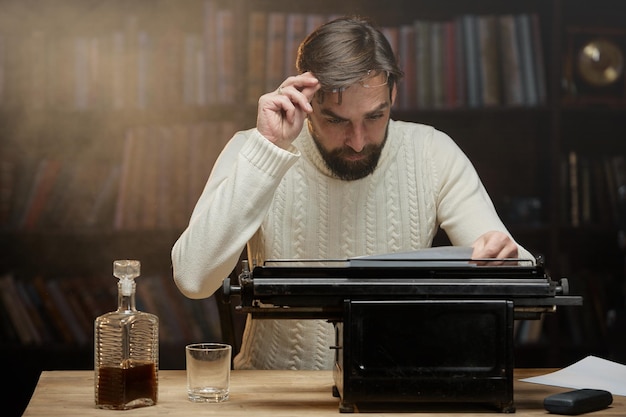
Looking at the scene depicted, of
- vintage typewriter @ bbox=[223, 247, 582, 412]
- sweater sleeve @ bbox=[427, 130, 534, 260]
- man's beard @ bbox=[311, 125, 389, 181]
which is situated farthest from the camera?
man's beard @ bbox=[311, 125, 389, 181]

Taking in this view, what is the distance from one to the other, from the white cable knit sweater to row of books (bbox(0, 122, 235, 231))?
2.41 feet

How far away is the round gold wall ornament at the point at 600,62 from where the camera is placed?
337 centimetres

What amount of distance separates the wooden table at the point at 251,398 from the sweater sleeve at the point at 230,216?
270 mm

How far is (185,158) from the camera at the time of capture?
3.23 meters

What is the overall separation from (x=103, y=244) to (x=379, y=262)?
6.00 ft

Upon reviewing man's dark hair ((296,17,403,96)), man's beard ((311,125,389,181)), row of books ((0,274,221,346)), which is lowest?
row of books ((0,274,221,346))

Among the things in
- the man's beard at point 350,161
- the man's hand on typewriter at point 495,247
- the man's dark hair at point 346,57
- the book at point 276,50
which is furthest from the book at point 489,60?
the man's hand on typewriter at point 495,247

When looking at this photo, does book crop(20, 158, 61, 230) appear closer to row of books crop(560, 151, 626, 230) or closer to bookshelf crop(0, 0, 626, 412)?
bookshelf crop(0, 0, 626, 412)

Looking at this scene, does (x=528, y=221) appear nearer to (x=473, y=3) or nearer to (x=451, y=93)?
(x=451, y=93)

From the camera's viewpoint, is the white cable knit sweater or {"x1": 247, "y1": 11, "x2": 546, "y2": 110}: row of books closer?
the white cable knit sweater

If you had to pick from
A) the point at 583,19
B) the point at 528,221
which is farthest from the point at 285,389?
the point at 583,19

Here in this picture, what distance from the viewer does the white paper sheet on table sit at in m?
1.82

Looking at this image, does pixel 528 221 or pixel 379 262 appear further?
pixel 528 221

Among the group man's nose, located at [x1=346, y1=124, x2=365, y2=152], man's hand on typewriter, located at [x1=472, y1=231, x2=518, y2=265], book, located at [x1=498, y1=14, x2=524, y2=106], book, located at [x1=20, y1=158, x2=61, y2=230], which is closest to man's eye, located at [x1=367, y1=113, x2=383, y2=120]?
man's nose, located at [x1=346, y1=124, x2=365, y2=152]
